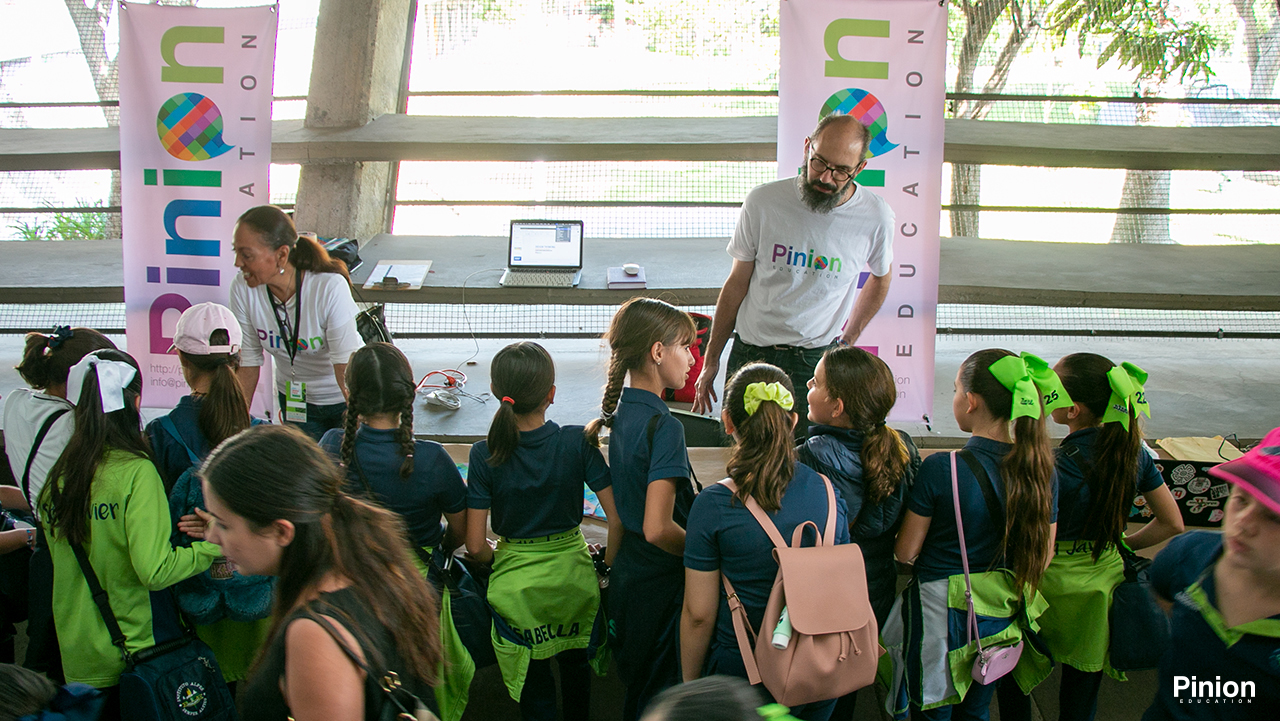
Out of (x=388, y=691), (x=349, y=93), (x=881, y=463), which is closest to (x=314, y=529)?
(x=388, y=691)

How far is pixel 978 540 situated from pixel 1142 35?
457 cm

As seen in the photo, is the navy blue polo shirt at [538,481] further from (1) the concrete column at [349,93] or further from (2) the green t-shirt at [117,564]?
(1) the concrete column at [349,93]

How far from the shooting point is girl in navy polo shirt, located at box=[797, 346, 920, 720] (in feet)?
6.20

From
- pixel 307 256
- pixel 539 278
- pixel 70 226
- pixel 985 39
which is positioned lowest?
pixel 307 256

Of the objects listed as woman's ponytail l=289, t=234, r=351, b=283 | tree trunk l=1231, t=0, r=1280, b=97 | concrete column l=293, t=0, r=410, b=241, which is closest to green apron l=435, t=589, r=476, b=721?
woman's ponytail l=289, t=234, r=351, b=283

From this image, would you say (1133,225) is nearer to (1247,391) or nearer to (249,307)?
(1247,391)

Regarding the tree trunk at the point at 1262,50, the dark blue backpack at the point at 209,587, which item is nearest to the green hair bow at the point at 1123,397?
the dark blue backpack at the point at 209,587

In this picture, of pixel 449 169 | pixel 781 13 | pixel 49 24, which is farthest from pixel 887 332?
pixel 49 24

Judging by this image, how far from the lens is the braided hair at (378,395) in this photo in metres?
1.91

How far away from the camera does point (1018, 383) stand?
5.96 feet

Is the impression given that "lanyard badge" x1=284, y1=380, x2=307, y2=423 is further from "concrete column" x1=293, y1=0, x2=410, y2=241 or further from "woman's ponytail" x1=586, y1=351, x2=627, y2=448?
"concrete column" x1=293, y1=0, x2=410, y2=241

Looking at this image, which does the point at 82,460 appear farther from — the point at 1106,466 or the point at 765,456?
the point at 1106,466

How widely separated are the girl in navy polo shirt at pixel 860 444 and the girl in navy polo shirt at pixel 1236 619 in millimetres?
653

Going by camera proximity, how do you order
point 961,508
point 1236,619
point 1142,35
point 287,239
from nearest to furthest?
point 1236,619 → point 961,508 → point 287,239 → point 1142,35
